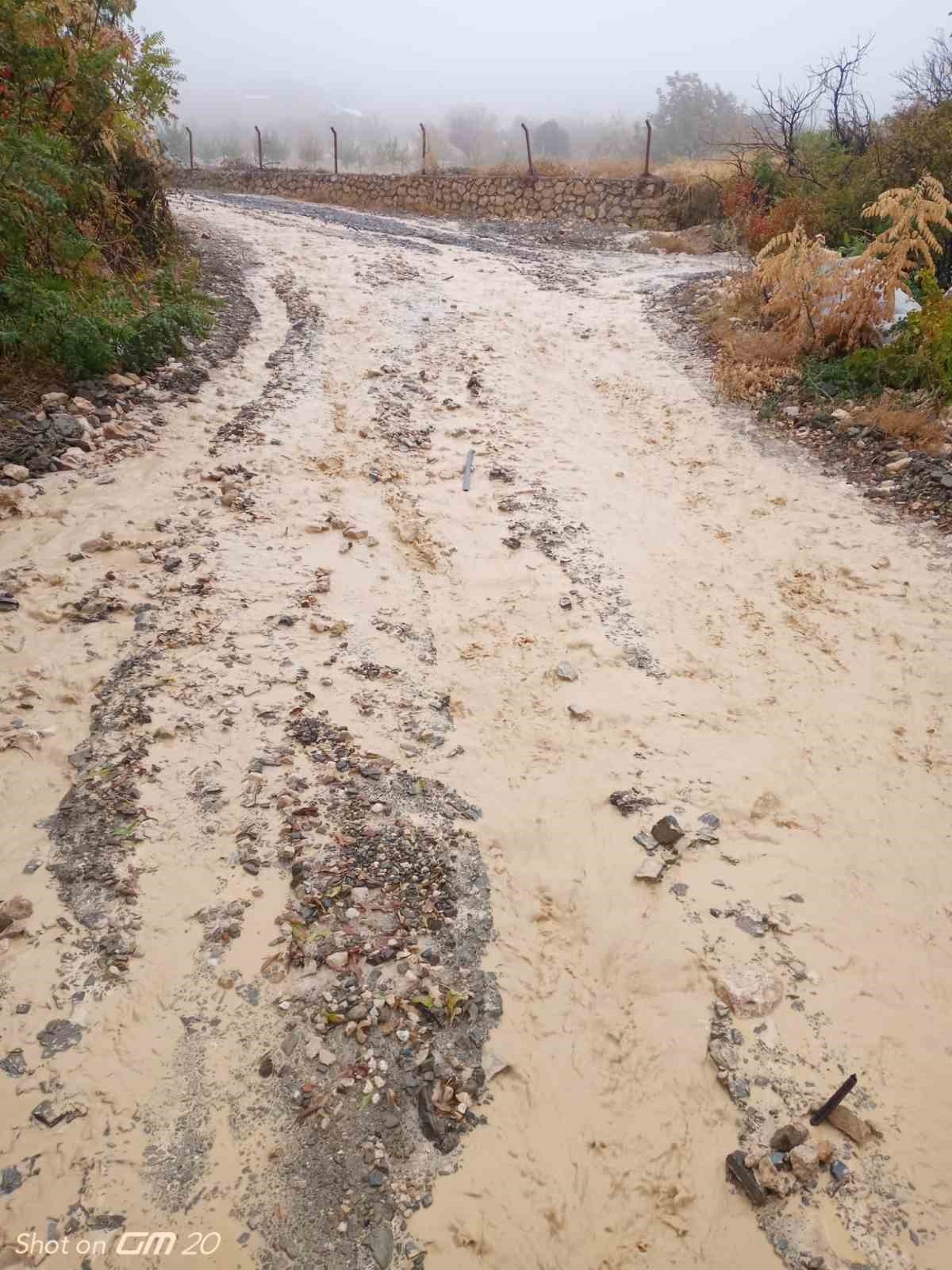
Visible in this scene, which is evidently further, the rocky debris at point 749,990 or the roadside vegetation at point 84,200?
the roadside vegetation at point 84,200

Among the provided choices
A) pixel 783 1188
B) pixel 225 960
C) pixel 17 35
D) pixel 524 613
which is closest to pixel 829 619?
pixel 524 613

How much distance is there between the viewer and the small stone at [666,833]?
3379 millimetres

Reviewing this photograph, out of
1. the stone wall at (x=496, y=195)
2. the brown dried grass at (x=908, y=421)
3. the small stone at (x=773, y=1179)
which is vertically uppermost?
the stone wall at (x=496, y=195)

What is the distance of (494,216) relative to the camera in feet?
57.0

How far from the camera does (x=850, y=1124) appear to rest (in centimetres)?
244

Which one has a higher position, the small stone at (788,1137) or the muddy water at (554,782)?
the muddy water at (554,782)

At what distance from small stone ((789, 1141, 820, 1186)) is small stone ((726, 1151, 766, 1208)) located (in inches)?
5.2

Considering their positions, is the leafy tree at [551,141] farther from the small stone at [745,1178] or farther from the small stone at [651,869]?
the small stone at [745,1178]

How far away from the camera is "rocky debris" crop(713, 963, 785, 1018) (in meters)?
2.79

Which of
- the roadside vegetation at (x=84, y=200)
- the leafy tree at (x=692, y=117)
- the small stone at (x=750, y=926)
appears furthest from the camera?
the leafy tree at (x=692, y=117)

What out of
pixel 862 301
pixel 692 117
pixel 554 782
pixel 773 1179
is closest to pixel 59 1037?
pixel 554 782

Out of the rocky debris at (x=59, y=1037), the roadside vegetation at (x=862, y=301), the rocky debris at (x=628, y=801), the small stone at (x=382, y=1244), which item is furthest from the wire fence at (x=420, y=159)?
the small stone at (x=382, y=1244)

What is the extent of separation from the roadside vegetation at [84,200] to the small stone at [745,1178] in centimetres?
675

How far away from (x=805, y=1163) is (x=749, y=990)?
0.58 metres
